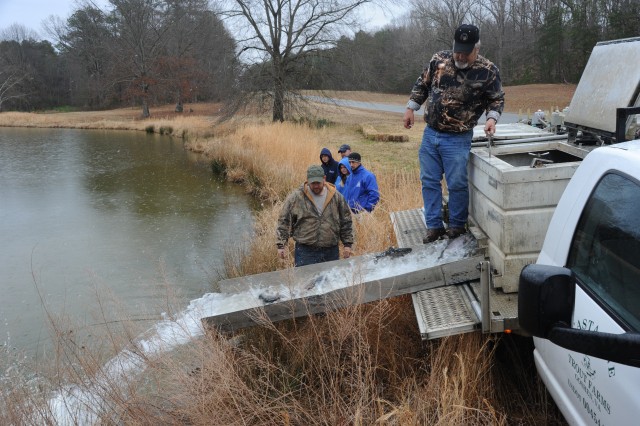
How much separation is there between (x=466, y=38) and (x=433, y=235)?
4.93ft

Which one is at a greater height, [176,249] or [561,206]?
[561,206]

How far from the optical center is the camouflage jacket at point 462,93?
13.7 feet

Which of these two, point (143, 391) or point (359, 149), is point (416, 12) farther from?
point (143, 391)

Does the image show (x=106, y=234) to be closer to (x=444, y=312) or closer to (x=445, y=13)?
(x=444, y=312)

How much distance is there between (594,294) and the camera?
2.19 meters

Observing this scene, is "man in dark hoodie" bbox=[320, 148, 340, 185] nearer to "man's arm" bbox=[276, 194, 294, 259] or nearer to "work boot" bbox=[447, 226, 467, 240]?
"man's arm" bbox=[276, 194, 294, 259]

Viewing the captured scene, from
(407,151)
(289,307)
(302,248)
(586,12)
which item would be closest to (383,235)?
(302,248)

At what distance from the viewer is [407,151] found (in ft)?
57.2

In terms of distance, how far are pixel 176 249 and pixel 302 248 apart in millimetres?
5700

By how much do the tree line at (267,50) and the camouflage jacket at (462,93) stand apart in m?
23.7

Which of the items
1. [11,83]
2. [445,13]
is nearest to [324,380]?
[445,13]

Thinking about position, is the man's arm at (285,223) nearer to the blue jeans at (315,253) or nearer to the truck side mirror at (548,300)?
the blue jeans at (315,253)

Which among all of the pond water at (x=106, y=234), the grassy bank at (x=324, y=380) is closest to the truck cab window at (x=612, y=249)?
the grassy bank at (x=324, y=380)

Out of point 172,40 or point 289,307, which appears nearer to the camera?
point 289,307
